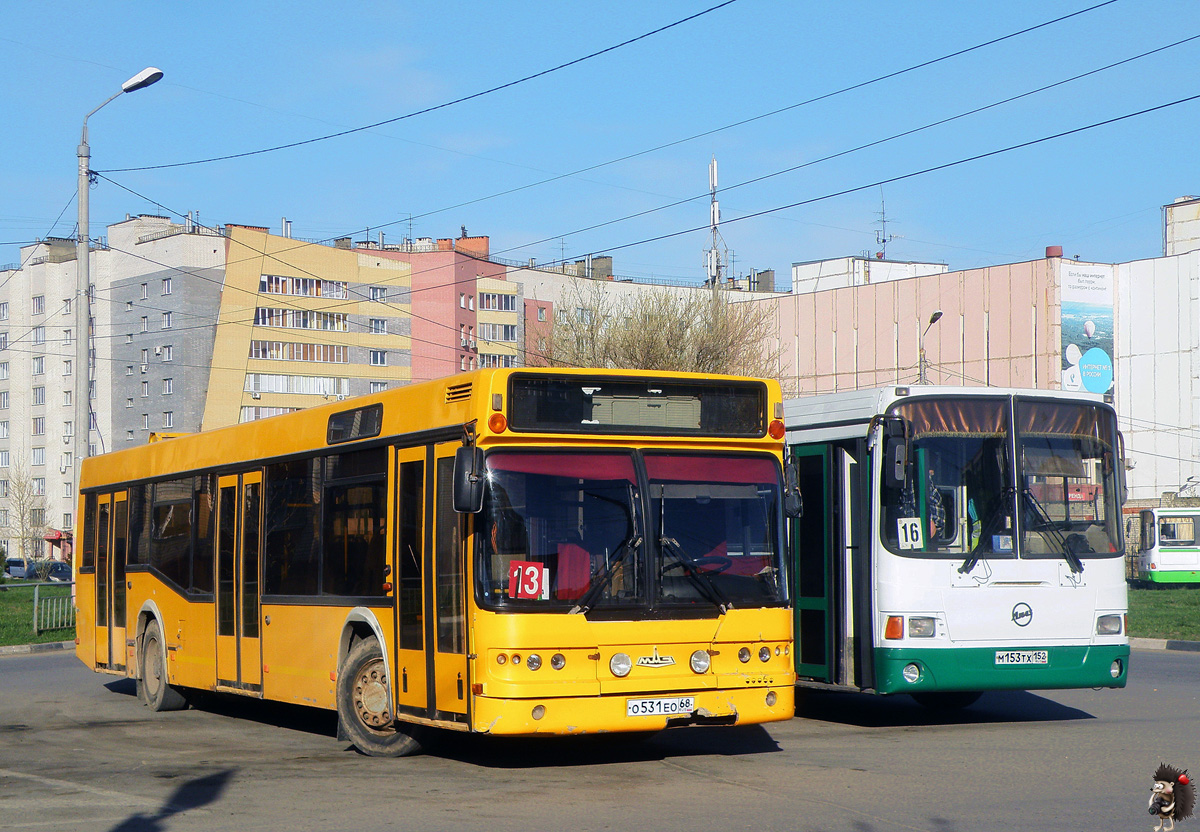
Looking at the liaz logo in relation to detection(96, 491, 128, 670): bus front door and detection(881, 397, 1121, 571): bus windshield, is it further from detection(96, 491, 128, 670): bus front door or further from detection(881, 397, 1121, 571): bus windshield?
detection(96, 491, 128, 670): bus front door

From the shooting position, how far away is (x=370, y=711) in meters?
11.0

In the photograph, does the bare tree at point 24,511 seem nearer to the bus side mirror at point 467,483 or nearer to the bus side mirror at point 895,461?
the bus side mirror at point 895,461

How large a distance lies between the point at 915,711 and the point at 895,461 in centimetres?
357

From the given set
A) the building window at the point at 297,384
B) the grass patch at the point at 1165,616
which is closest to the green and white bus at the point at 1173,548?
the grass patch at the point at 1165,616

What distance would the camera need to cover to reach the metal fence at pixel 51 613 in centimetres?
2866

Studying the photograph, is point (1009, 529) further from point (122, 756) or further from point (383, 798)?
point (122, 756)

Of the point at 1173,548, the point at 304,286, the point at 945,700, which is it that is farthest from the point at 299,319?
the point at 945,700

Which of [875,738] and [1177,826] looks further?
[875,738]

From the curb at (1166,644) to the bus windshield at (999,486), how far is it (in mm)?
11041

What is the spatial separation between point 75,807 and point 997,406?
795 centimetres

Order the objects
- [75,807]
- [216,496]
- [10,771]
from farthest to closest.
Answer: [216,496]
[10,771]
[75,807]

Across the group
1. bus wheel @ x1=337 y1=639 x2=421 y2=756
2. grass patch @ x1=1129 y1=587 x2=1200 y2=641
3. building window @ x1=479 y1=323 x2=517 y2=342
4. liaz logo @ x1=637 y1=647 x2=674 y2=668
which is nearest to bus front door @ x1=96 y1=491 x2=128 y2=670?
bus wheel @ x1=337 y1=639 x2=421 y2=756

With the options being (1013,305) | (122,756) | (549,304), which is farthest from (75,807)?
(549,304)

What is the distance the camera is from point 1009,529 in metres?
12.4
